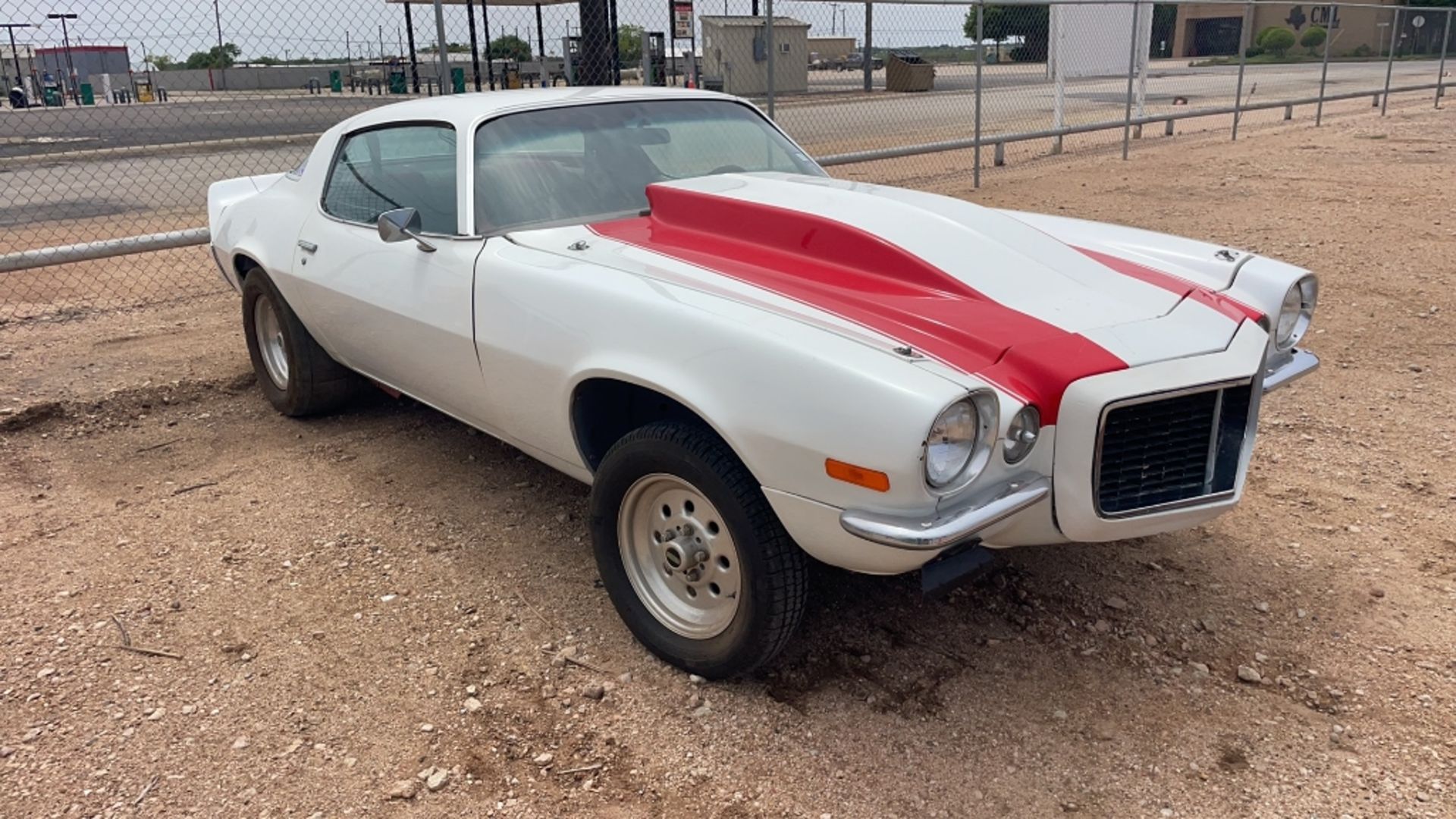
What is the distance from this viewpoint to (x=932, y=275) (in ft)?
9.59

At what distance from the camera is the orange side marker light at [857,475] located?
2338mm

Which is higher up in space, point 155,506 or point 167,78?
point 167,78

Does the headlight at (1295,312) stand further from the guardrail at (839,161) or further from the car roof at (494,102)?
the guardrail at (839,161)

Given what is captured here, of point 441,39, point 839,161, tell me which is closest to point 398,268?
point 441,39

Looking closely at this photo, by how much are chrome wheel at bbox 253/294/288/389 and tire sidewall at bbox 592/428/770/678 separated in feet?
8.31

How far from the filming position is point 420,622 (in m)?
3.26

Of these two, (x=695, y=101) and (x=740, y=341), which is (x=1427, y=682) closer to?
(x=740, y=341)

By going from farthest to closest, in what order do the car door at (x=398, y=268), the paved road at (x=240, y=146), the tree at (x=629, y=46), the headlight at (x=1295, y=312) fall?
the tree at (x=629, y=46) → the paved road at (x=240, y=146) → the car door at (x=398, y=268) → the headlight at (x=1295, y=312)

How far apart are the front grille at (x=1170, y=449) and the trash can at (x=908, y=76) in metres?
11.6

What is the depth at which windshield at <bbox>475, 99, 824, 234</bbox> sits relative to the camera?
362 cm

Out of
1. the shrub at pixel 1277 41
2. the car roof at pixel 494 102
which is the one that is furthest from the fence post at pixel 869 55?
the shrub at pixel 1277 41

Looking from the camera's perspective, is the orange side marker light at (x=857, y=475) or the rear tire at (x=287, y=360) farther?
the rear tire at (x=287, y=360)

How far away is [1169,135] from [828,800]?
1584 centimetres

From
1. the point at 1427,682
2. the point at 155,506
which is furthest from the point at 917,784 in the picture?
the point at 155,506
